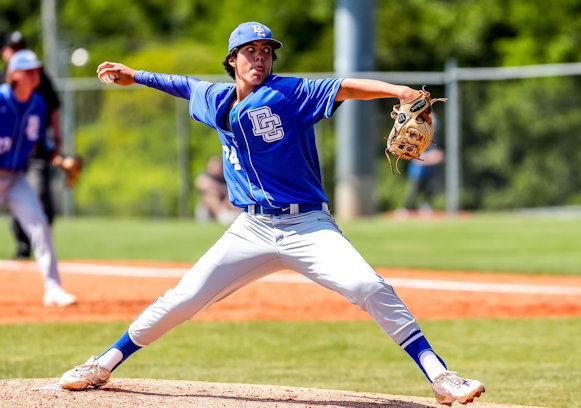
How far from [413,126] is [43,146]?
17.3 ft

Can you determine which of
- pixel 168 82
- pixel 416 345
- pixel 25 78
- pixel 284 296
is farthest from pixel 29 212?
pixel 416 345

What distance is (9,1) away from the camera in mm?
36062

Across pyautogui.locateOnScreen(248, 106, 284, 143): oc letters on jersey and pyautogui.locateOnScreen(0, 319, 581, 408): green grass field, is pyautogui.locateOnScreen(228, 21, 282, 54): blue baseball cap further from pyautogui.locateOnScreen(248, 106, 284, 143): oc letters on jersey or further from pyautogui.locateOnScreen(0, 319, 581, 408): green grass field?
pyautogui.locateOnScreen(0, 319, 581, 408): green grass field

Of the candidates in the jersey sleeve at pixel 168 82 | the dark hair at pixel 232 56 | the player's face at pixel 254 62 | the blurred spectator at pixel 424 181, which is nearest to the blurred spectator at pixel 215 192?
the blurred spectator at pixel 424 181

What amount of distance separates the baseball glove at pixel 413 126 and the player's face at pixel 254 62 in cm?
70

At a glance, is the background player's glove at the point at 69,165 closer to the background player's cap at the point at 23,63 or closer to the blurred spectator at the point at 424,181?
the background player's cap at the point at 23,63

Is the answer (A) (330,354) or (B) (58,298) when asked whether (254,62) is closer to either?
(A) (330,354)

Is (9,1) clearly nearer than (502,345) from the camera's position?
No

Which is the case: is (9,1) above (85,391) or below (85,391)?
above

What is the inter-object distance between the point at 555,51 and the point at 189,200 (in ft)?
36.4

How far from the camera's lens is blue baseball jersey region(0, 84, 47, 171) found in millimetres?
8906

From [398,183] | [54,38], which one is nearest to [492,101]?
[398,183]

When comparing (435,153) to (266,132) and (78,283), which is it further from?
(266,132)

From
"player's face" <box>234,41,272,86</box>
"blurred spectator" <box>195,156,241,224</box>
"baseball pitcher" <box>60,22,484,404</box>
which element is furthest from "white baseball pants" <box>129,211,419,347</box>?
"blurred spectator" <box>195,156,241,224</box>
